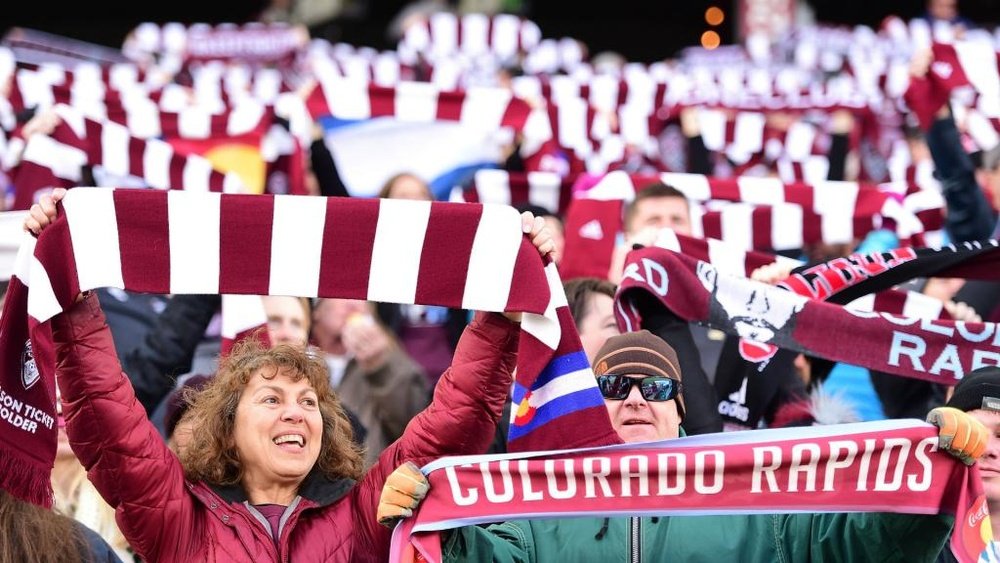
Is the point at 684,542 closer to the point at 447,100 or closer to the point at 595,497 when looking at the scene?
the point at 595,497

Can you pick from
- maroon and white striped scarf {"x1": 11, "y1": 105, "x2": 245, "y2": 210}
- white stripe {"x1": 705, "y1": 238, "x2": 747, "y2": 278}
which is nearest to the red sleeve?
white stripe {"x1": 705, "y1": 238, "x2": 747, "y2": 278}

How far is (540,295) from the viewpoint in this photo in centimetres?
341

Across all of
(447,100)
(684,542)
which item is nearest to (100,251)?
(684,542)

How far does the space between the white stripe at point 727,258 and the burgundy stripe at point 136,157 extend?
2503mm

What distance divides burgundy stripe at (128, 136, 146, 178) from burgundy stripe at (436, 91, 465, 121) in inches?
65.5

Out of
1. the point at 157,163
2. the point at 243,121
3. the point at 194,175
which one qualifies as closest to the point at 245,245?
the point at 194,175

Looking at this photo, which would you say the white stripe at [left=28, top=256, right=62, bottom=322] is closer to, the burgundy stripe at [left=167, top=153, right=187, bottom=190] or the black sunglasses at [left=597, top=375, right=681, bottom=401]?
the black sunglasses at [left=597, top=375, right=681, bottom=401]

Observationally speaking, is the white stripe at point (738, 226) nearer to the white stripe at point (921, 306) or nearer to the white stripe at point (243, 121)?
the white stripe at point (921, 306)

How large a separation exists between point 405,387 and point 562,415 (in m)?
1.71

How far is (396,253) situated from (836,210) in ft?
10.7

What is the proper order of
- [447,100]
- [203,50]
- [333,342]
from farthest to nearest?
[203,50]
[447,100]
[333,342]

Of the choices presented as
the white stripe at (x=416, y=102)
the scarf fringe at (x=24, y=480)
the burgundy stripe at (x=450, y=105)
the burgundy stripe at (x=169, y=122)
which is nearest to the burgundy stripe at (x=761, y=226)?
the burgundy stripe at (x=450, y=105)

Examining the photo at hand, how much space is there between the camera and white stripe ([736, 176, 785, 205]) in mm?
6426

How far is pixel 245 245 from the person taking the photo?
11.3ft
